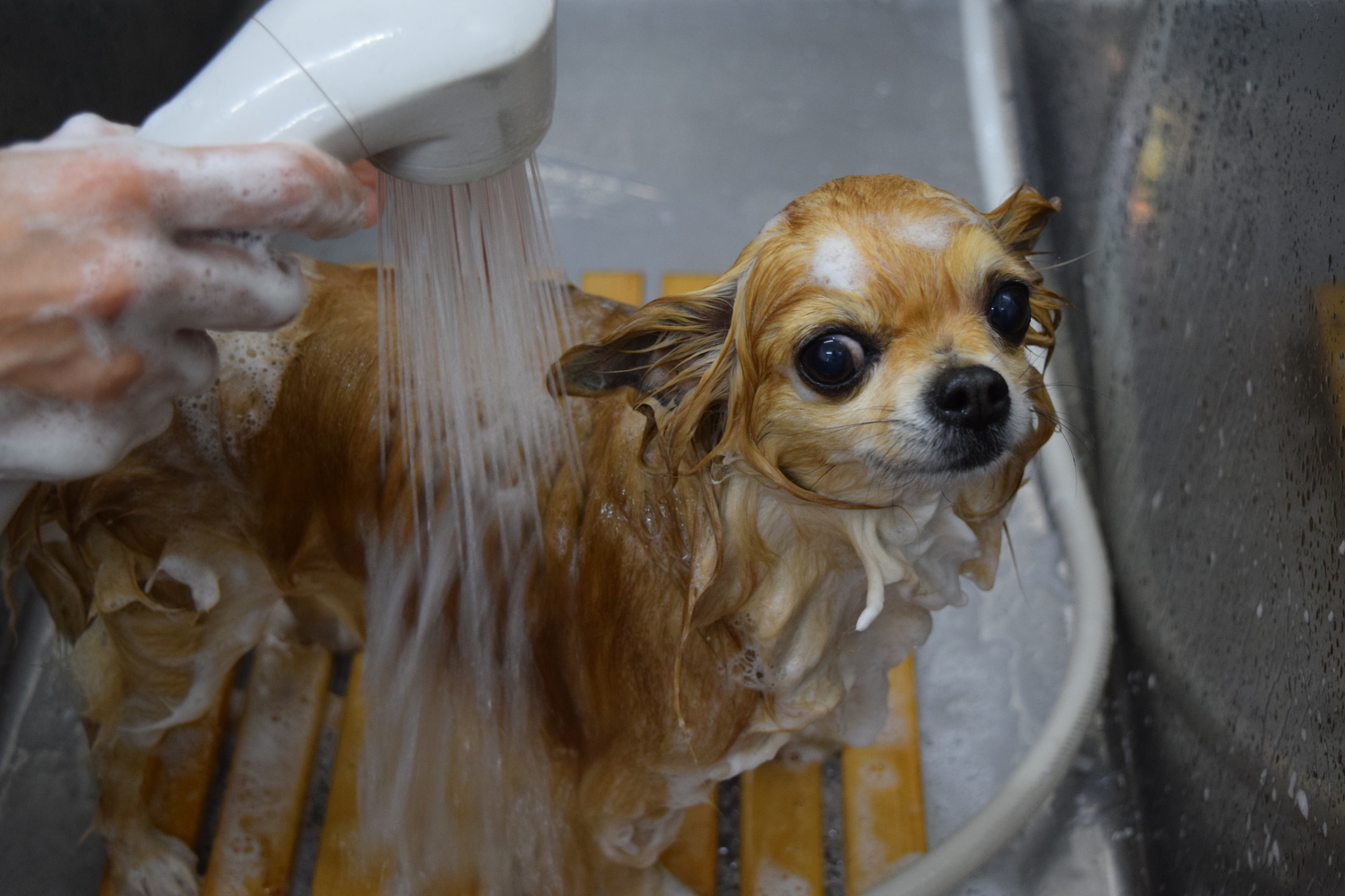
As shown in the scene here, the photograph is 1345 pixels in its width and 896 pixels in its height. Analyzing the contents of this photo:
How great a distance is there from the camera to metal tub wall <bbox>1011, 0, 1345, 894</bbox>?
118 cm

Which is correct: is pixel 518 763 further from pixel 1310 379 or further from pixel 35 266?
pixel 1310 379

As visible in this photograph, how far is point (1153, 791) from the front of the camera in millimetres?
1582

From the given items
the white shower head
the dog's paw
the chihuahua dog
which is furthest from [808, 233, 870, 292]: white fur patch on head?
the dog's paw

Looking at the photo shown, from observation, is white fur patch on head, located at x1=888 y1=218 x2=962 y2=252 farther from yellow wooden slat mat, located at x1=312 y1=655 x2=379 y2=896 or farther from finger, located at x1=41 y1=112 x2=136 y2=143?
yellow wooden slat mat, located at x1=312 y1=655 x2=379 y2=896

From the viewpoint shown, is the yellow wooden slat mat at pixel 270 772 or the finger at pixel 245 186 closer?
the finger at pixel 245 186

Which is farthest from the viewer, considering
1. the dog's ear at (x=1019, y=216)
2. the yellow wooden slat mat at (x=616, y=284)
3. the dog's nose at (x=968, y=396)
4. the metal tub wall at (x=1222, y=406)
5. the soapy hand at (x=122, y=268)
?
the yellow wooden slat mat at (x=616, y=284)

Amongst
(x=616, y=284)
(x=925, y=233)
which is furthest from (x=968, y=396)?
(x=616, y=284)

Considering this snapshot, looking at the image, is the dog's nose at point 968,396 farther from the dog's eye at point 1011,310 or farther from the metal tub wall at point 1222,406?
the metal tub wall at point 1222,406

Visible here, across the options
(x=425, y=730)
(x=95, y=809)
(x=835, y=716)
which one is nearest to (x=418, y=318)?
(x=425, y=730)

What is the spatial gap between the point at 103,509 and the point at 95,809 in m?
0.51

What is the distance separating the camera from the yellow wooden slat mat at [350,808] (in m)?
1.50

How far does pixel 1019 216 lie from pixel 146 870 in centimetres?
123

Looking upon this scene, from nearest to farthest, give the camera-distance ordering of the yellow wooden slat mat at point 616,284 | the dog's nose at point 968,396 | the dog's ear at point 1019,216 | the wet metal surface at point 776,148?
the dog's nose at point 968,396
the dog's ear at point 1019,216
the wet metal surface at point 776,148
the yellow wooden slat mat at point 616,284

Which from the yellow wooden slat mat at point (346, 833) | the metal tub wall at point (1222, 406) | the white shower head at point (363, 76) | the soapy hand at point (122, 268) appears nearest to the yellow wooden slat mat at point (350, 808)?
the yellow wooden slat mat at point (346, 833)
